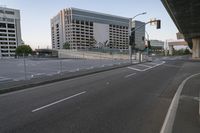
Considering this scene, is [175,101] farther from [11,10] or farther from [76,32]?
[76,32]

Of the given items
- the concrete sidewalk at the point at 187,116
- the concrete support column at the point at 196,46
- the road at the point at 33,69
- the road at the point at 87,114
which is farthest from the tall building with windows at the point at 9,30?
the concrete sidewalk at the point at 187,116

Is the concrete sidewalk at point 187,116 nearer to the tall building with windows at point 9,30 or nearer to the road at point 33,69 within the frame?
the road at point 33,69

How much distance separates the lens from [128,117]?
592 centimetres

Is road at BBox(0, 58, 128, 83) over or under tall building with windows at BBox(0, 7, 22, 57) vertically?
under

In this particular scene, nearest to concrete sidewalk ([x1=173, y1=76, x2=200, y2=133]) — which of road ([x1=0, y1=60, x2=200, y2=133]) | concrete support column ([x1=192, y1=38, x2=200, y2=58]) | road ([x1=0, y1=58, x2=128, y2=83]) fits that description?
road ([x1=0, y1=60, x2=200, y2=133])

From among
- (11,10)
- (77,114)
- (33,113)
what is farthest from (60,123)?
(11,10)

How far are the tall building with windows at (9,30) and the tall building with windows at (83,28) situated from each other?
138 ft

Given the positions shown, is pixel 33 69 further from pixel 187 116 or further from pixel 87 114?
pixel 187 116

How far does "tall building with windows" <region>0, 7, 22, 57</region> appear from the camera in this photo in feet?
424

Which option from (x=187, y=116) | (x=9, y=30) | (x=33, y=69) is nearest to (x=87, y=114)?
(x=187, y=116)

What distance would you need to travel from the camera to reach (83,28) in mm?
173000

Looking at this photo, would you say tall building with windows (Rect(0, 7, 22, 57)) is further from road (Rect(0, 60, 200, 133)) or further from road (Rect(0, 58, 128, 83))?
road (Rect(0, 60, 200, 133))

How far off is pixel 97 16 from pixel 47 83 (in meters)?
175

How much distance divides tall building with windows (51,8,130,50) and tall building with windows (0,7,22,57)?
4191 centimetres
